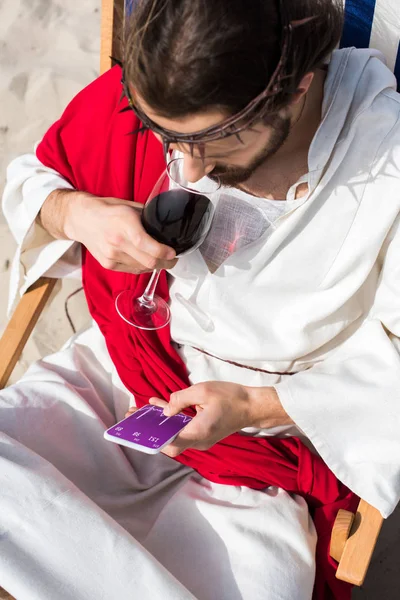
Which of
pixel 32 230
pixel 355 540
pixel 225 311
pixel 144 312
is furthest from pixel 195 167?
pixel 355 540

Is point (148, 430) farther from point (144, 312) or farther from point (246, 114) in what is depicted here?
point (246, 114)

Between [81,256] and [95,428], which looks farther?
[81,256]

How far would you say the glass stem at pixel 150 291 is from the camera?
1478 millimetres

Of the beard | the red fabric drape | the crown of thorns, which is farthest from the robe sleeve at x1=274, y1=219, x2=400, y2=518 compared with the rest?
the crown of thorns

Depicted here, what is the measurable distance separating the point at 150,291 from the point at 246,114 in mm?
564

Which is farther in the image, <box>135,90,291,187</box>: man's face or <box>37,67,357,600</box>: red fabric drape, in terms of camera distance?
<box>37,67,357,600</box>: red fabric drape

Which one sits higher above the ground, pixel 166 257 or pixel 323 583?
pixel 166 257

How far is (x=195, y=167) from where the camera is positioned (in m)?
1.14

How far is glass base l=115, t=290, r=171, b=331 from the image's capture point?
1511 millimetres

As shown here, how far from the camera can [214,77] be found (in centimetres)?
99

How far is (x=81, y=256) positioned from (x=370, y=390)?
78 cm

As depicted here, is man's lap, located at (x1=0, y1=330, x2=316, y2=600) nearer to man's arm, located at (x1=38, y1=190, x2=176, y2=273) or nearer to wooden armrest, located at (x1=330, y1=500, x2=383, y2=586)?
wooden armrest, located at (x1=330, y1=500, x2=383, y2=586)

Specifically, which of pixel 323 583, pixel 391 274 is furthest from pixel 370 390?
pixel 323 583

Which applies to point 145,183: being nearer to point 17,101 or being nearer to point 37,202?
point 37,202
